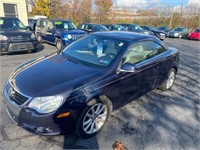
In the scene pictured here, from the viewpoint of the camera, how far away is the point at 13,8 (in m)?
13.8

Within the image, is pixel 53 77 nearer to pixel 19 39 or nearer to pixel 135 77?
pixel 135 77

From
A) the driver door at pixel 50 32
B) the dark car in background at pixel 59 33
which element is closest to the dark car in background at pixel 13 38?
the dark car in background at pixel 59 33

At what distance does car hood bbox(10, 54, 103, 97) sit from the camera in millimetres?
2520

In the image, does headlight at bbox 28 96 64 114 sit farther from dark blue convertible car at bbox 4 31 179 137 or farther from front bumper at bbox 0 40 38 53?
front bumper at bbox 0 40 38 53

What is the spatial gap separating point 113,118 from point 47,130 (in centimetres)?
137

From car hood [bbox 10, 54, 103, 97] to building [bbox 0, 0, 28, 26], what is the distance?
39.4 feet

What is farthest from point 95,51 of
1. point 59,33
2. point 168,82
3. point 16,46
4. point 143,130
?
point 59,33

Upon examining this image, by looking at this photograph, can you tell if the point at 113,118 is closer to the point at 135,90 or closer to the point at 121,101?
the point at 121,101

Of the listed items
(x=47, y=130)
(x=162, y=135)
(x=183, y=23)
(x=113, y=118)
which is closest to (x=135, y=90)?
(x=113, y=118)

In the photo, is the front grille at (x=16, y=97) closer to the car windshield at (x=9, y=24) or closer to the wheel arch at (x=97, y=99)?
the wheel arch at (x=97, y=99)

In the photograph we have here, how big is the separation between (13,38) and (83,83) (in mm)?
6317

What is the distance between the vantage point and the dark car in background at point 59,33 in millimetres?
9258

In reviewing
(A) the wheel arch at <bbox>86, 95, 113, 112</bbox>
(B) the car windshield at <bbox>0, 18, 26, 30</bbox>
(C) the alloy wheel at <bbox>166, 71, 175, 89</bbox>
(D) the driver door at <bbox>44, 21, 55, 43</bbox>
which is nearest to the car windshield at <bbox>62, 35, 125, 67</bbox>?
(A) the wheel arch at <bbox>86, 95, 113, 112</bbox>

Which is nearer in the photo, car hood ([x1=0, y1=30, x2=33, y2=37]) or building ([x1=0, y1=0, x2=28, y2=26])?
car hood ([x1=0, y1=30, x2=33, y2=37])
